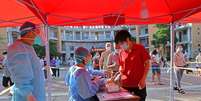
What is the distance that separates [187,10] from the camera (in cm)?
743

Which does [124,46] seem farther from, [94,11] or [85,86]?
[94,11]

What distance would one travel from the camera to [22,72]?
4.23m

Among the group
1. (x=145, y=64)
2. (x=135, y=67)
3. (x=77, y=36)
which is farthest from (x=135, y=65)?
(x=77, y=36)

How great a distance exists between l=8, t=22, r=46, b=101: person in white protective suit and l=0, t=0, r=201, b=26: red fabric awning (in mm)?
1796

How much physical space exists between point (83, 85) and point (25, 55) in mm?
881

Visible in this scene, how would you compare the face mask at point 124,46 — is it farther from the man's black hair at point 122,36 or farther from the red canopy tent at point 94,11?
the red canopy tent at point 94,11

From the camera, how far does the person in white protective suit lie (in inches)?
167

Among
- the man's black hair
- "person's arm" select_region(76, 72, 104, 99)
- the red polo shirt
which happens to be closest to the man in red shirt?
the red polo shirt

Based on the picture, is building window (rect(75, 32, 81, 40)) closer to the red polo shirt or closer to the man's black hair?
the red polo shirt

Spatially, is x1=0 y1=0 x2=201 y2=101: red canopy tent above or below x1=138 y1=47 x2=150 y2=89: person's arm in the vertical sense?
above

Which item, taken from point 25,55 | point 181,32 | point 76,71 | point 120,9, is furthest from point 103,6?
point 181,32

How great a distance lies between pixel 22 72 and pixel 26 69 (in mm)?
57

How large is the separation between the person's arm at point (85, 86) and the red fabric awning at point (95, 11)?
2051 millimetres

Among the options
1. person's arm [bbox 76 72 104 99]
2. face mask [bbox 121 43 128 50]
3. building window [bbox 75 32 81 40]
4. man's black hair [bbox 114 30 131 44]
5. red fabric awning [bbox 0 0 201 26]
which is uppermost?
building window [bbox 75 32 81 40]
